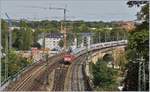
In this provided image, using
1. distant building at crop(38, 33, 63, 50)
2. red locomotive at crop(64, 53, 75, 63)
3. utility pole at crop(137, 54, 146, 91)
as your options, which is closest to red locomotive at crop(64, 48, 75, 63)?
red locomotive at crop(64, 53, 75, 63)

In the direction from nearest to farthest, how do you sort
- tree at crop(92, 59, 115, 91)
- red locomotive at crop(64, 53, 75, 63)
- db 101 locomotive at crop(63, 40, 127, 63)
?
tree at crop(92, 59, 115, 91) < red locomotive at crop(64, 53, 75, 63) < db 101 locomotive at crop(63, 40, 127, 63)

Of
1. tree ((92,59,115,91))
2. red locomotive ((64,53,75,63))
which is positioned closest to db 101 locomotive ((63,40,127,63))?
red locomotive ((64,53,75,63))

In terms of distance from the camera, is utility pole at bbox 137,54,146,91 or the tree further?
the tree

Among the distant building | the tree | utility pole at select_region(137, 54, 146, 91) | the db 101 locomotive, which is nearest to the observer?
utility pole at select_region(137, 54, 146, 91)

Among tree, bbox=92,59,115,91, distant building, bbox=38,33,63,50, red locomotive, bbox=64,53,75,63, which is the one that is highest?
distant building, bbox=38,33,63,50

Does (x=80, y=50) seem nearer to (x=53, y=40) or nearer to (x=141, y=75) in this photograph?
(x=53, y=40)

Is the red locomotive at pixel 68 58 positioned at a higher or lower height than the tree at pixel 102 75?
higher

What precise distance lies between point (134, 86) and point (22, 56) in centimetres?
1056

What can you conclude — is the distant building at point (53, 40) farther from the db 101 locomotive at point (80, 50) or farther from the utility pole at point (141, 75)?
the utility pole at point (141, 75)

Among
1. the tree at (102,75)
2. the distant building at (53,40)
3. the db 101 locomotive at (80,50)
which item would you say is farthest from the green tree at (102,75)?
the distant building at (53,40)

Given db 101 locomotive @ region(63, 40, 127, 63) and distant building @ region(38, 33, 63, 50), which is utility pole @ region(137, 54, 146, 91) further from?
distant building @ region(38, 33, 63, 50)

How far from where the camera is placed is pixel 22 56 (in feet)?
51.9

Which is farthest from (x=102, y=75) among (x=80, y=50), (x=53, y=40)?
(x=53, y=40)

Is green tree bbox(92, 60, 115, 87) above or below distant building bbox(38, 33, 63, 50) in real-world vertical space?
below
